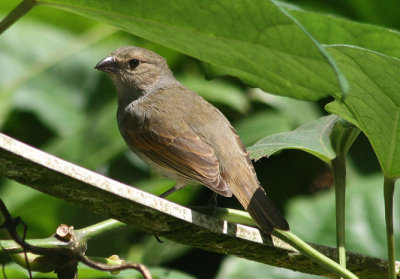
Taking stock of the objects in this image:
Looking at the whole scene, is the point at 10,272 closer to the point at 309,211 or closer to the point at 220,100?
the point at 309,211

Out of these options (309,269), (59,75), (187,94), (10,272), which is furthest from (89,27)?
(309,269)

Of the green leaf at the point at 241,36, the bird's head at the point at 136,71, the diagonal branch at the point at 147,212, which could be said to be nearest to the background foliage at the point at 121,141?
the bird's head at the point at 136,71

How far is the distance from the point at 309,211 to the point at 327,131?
1633 millimetres

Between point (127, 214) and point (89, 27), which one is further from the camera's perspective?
point (89, 27)

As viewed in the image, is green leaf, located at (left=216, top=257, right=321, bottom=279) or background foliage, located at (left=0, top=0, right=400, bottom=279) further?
background foliage, located at (left=0, top=0, right=400, bottom=279)

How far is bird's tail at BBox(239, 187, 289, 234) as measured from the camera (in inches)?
78.4

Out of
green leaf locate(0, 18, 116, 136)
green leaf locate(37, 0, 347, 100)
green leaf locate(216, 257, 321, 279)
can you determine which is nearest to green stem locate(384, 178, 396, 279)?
green leaf locate(37, 0, 347, 100)

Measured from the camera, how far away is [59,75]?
5090 millimetres

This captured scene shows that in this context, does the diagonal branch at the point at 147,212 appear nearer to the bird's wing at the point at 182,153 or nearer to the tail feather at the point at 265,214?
the tail feather at the point at 265,214

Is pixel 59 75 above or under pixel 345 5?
under

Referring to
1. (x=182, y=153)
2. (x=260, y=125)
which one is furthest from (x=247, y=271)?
(x=260, y=125)

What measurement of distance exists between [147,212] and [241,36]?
0.48 m

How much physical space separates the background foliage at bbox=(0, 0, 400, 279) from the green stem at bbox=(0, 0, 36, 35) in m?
1.40

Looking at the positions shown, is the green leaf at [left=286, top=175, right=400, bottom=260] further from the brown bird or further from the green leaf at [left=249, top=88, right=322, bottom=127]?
the brown bird
